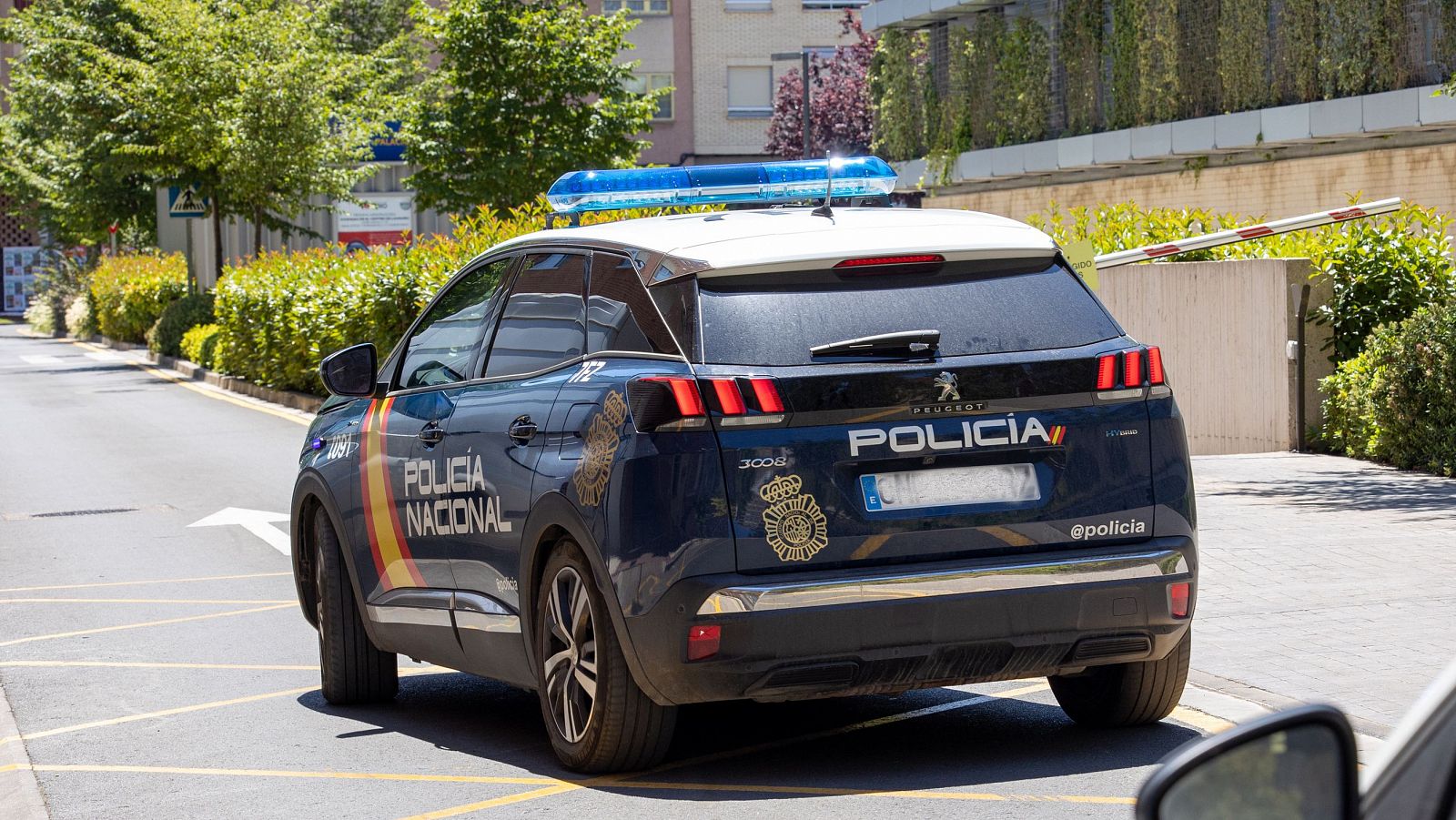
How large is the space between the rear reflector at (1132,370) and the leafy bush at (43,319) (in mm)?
58441

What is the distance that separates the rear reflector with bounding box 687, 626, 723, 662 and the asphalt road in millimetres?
451

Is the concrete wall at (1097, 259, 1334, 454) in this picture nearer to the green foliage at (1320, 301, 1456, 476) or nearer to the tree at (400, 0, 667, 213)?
the green foliage at (1320, 301, 1456, 476)

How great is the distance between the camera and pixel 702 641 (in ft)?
18.2

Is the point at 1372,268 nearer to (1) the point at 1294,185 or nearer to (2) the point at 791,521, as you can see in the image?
(2) the point at 791,521

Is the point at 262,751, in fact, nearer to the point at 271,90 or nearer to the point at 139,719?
the point at 139,719

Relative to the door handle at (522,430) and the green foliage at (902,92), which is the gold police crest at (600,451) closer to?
the door handle at (522,430)

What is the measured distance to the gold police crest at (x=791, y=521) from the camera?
560cm

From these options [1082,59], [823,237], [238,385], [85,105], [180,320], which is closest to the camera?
[823,237]

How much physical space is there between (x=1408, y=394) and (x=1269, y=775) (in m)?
12.8

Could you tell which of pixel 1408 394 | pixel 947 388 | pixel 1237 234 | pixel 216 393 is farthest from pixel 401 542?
pixel 216 393

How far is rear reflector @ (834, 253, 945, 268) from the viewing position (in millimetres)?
5965

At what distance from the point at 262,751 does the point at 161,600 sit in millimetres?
3948

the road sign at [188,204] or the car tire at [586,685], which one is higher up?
the road sign at [188,204]

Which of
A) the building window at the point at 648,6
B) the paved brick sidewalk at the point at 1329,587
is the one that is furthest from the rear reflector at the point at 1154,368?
the building window at the point at 648,6
